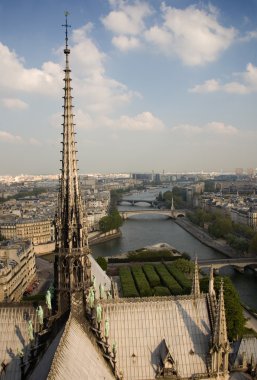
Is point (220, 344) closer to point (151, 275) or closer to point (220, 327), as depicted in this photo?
point (220, 327)

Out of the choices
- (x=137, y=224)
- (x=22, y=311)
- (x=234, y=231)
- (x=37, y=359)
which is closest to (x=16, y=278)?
(x=22, y=311)

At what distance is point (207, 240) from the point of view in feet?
261

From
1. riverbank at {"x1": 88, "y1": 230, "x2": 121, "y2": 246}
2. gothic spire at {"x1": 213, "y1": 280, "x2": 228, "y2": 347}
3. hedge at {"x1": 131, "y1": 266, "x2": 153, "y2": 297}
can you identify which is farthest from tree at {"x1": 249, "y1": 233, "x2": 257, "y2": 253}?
gothic spire at {"x1": 213, "y1": 280, "x2": 228, "y2": 347}

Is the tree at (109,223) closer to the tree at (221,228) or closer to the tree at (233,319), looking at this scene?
the tree at (221,228)

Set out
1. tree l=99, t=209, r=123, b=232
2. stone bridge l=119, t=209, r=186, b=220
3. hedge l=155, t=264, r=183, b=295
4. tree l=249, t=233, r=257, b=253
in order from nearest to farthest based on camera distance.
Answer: hedge l=155, t=264, r=183, b=295, tree l=249, t=233, r=257, b=253, tree l=99, t=209, r=123, b=232, stone bridge l=119, t=209, r=186, b=220

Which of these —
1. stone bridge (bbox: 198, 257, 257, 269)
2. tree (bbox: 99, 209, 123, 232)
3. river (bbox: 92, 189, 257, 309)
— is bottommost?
river (bbox: 92, 189, 257, 309)

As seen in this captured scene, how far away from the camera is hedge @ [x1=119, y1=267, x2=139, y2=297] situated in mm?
40312

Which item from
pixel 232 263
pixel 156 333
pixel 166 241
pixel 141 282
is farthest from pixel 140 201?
pixel 156 333

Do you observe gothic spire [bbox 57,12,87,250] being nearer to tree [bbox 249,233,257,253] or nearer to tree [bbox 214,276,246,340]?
tree [bbox 214,276,246,340]

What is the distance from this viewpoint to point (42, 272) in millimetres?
56406

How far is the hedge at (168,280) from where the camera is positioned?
1615 inches

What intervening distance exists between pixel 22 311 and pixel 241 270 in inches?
1849

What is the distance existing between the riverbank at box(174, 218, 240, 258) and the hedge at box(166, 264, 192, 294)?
18211mm

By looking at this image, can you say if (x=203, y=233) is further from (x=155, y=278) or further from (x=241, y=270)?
(x=155, y=278)
